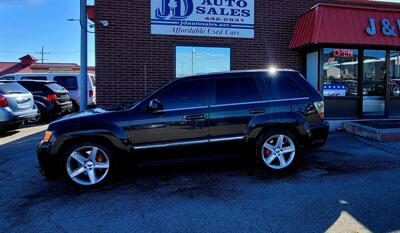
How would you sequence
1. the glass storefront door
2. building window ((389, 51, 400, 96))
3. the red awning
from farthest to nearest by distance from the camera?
building window ((389, 51, 400, 96))
the glass storefront door
the red awning

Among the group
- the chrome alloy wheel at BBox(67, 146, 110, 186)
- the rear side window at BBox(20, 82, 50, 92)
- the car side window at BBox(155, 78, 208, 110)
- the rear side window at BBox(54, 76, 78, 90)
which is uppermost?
the rear side window at BBox(54, 76, 78, 90)

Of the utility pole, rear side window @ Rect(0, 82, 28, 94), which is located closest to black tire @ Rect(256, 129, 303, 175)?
the utility pole

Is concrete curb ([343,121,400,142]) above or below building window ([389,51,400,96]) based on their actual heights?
below

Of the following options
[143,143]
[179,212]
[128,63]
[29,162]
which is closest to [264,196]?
[179,212]

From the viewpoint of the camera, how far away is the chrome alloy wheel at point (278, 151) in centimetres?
579

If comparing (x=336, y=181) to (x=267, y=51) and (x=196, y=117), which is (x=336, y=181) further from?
(x=267, y=51)

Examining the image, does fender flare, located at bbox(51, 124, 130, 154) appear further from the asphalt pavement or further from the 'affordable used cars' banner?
the 'affordable used cars' banner

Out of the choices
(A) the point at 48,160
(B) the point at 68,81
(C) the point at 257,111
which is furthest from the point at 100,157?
(B) the point at 68,81

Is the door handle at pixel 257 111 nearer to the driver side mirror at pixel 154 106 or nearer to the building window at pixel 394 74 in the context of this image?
the driver side mirror at pixel 154 106

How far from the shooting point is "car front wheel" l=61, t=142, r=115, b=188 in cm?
519

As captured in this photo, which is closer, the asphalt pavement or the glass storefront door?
the asphalt pavement

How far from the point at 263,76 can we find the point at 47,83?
10.4 metres

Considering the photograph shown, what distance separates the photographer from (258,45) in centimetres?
1047

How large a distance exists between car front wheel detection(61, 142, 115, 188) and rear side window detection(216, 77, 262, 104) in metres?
1.96
